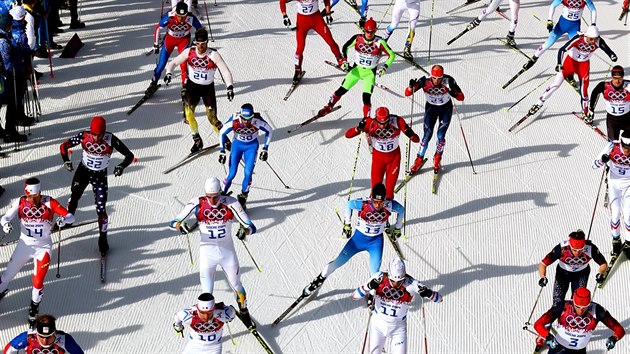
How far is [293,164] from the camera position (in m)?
13.9

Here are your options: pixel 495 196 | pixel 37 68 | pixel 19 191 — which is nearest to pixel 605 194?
pixel 495 196

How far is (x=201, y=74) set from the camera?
1349 cm

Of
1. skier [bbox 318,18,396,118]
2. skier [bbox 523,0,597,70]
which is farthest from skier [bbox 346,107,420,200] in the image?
skier [bbox 523,0,597,70]

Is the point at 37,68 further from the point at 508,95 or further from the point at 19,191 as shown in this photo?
the point at 508,95

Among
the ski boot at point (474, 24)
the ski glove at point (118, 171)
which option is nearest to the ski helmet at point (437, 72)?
the ski glove at point (118, 171)

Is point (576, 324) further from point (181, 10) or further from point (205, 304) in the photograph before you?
point (181, 10)

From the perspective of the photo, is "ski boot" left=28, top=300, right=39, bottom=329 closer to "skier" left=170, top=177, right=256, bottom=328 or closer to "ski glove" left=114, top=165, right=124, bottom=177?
"skier" left=170, top=177, right=256, bottom=328

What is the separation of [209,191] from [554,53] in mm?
8087

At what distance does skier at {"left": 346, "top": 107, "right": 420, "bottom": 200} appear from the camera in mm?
12125

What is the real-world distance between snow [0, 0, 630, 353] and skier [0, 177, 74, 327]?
0.53m

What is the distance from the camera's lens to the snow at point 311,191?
11172mm

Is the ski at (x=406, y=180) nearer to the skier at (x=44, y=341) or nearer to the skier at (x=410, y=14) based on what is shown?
the skier at (x=410, y=14)

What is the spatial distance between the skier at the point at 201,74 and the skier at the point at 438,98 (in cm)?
224

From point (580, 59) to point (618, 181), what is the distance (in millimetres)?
2834
